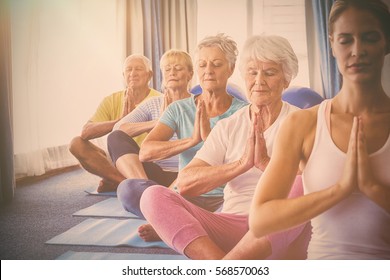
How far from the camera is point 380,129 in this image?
2.25 m

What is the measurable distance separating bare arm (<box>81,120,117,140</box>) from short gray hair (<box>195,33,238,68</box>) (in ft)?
2.13

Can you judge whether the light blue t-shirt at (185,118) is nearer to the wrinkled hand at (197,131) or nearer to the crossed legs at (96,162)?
the wrinkled hand at (197,131)

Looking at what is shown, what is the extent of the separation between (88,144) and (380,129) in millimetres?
1606

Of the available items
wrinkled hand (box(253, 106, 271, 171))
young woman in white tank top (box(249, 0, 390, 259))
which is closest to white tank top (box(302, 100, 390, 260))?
young woman in white tank top (box(249, 0, 390, 259))

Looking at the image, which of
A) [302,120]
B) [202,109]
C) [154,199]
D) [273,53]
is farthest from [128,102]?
[302,120]

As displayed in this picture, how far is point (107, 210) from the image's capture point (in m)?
2.55

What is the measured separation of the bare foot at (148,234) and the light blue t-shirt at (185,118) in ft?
1.19

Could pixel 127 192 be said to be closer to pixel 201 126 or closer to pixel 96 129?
pixel 96 129

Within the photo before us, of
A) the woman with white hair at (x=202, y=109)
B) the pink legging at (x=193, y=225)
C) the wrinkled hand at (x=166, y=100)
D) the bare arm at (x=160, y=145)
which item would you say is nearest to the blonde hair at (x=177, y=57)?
the woman with white hair at (x=202, y=109)

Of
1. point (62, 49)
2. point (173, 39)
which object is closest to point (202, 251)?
point (173, 39)

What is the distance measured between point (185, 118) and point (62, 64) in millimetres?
819

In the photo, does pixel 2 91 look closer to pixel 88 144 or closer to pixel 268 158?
pixel 88 144

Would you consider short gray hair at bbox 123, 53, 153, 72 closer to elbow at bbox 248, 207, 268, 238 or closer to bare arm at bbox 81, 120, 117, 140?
bare arm at bbox 81, 120, 117, 140

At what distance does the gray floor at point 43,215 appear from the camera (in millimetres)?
2543
